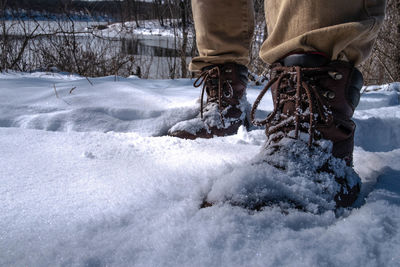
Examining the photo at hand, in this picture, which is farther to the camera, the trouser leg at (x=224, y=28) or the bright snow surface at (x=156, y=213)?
the trouser leg at (x=224, y=28)

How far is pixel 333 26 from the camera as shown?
57cm

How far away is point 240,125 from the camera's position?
114cm

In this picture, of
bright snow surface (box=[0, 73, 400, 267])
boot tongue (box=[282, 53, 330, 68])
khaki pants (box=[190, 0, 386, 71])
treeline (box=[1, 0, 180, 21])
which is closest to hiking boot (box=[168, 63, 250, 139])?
bright snow surface (box=[0, 73, 400, 267])

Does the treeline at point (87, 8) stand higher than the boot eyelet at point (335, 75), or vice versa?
the treeline at point (87, 8)

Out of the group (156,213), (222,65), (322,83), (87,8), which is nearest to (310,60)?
(322,83)

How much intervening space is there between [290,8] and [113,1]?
13.6 feet

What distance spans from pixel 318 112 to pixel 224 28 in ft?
2.51

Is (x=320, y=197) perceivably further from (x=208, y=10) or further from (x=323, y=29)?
(x=208, y=10)

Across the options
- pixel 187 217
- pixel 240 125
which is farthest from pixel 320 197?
pixel 240 125

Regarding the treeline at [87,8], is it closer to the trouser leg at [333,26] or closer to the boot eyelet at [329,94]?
the trouser leg at [333,26]

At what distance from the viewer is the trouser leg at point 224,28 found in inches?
45.4

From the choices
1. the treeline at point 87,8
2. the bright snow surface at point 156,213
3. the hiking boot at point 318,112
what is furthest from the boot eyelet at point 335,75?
the treeline at point 87,8

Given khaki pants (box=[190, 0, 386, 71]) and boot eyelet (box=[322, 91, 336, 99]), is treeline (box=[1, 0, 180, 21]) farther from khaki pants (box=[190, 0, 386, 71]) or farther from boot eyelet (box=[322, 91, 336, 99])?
boot eyelet (box=[322, 91, 336, 99])

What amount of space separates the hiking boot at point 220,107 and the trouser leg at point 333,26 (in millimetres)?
467
